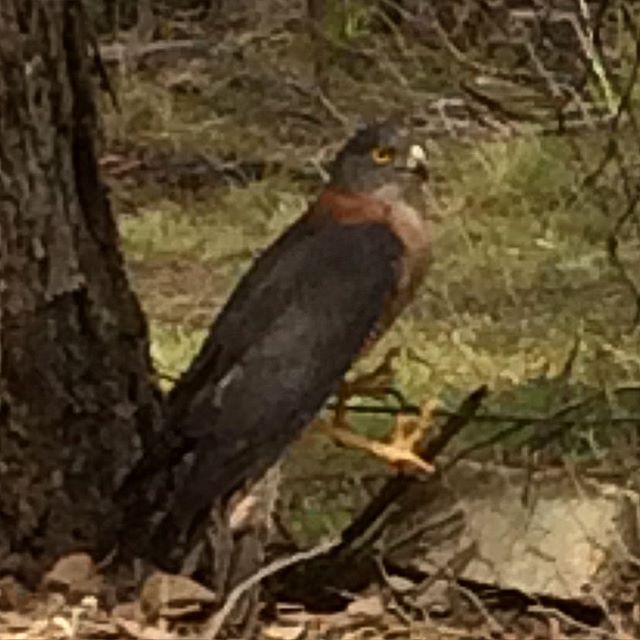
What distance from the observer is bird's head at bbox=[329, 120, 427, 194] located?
13.8ft

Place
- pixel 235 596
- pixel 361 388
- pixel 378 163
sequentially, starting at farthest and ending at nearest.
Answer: pixel 378 163 < pixel 361 388 < pixel 235 596

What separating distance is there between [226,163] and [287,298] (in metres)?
4.13

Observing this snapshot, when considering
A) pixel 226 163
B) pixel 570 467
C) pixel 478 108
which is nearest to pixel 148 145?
pixel 226 163

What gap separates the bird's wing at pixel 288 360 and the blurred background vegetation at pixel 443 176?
1.94 ft

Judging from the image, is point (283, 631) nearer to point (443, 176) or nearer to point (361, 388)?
point (361, 388)

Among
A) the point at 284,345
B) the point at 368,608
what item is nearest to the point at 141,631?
→ the point at 368,608

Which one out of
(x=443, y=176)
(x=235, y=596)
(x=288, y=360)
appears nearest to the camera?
(x=235, y=596)

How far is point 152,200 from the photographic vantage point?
772cm

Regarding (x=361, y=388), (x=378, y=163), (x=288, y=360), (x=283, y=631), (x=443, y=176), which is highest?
(x=378, y=163)

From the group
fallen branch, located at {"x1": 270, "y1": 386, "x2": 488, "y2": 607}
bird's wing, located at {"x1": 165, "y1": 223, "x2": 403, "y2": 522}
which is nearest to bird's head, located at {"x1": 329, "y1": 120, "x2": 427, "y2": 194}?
bird's wing, located at {"x1": 165, "y1": 223, "x2": 403, "y2": 522}

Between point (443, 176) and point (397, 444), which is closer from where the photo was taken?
point (397, 444)

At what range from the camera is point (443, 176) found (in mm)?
7395

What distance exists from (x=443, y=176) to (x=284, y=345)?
3.60 m

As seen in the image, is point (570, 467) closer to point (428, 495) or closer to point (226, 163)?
point (428, 495)
